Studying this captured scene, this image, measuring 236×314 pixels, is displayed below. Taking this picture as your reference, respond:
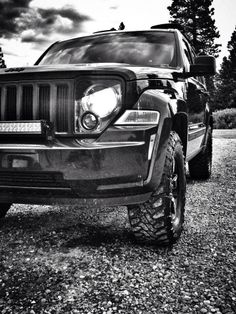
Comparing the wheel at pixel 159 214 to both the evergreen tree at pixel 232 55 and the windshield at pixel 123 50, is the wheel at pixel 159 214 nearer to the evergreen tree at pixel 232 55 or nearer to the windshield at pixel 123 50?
the windshield at pixel 123 50

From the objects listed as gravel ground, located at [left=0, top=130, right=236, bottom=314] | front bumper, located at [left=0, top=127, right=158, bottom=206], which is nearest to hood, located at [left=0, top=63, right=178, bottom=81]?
front bumper, located at [left=0, top=127, right=158, bottom=206]

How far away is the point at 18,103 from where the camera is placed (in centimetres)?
221

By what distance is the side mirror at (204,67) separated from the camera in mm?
3240

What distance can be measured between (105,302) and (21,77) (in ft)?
4.66

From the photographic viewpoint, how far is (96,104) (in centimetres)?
212

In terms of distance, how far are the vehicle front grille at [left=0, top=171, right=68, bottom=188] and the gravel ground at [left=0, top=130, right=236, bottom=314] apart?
0.53m

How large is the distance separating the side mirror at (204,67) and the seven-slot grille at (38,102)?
1.53m

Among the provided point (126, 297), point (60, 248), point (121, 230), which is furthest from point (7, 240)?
point (126, 297)

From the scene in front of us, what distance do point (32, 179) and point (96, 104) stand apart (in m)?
0.61

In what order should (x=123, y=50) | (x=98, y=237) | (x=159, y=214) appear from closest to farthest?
1. (x=159, y=214)
2. (x=98, y=237)
3. (x=123, y=50)

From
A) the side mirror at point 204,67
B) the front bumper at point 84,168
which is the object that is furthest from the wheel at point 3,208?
the side mirror at point 204,67

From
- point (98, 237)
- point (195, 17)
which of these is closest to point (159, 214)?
point (98, 237)

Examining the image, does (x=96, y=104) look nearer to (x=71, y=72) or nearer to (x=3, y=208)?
(x=71, y=72)

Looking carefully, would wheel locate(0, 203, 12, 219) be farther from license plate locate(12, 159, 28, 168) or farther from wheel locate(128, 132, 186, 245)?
wheel locate(128, 132, 186, 245)
